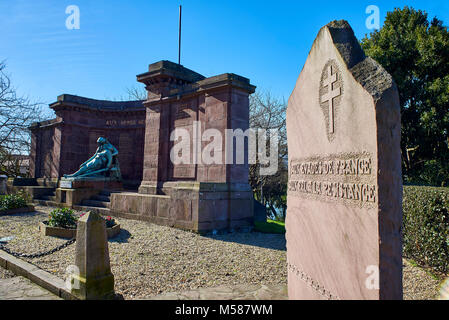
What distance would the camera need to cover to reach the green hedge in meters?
4.29

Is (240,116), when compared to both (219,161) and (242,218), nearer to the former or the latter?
(219,161)

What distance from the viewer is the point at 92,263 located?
328 centimetres

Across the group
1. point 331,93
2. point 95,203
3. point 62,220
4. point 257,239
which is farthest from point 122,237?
point 331,93

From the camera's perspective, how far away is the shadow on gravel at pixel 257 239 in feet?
20.8

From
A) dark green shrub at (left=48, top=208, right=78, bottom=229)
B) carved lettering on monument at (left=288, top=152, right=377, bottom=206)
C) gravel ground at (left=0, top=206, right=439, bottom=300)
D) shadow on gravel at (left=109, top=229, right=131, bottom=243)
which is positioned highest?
carved lettering on monument at (left=288, top=152, right=377, bottom=206)

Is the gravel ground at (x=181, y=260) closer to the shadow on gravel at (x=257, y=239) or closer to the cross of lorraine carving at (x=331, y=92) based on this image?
the shadow on gravel at (x=257, y=239)

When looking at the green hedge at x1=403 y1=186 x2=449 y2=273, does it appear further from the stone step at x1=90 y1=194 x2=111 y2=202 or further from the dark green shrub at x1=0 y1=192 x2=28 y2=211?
the dark green shrub at x1=0 y1=192 x2=28 y2=211

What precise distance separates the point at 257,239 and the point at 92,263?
441 centimetres

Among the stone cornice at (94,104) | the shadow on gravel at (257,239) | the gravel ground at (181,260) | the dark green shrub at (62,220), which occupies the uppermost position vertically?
the stone cornice at (94,104)

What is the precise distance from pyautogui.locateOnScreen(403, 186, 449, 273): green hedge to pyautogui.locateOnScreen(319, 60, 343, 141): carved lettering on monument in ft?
10.0

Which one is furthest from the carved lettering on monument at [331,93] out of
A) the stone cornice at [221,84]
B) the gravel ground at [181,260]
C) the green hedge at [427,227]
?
the stone cornice at [221,84]

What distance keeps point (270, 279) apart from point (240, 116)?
16.4 ft

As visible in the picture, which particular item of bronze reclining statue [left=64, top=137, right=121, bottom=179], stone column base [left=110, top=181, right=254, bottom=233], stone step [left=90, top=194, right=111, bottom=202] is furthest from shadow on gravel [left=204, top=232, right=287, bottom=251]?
bronze reclining statue [left=64, top=137, right=121, bottom=179]

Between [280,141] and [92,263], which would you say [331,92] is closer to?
[92,263]
